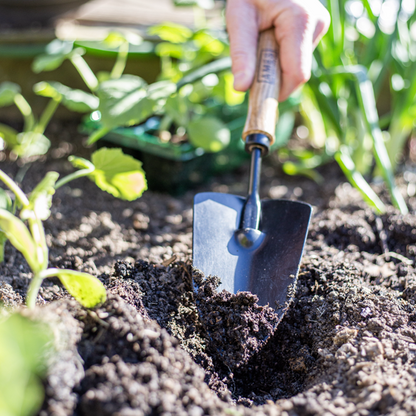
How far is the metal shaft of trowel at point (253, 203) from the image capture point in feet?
2.83

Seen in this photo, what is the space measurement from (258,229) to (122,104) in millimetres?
463

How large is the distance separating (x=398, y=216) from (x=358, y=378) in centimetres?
56

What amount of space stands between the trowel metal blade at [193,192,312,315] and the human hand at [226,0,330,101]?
0.29 meters

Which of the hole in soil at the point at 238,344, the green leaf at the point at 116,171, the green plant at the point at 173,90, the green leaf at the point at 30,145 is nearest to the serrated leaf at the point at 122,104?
the green plant at the point at 173,90

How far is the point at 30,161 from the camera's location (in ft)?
4.71

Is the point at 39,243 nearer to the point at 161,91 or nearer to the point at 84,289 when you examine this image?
the point at 84,289

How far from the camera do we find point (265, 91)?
878mm

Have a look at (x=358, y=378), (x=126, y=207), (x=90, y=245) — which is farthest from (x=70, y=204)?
(x=358, y=378)

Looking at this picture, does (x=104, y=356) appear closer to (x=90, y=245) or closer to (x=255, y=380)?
(x=255, y=380)

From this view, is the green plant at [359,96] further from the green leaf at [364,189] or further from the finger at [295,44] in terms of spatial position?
the finger at [295,44]

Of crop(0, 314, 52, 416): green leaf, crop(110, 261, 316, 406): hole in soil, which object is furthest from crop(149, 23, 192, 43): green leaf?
crop(0, 314, 52, 416): green leaf

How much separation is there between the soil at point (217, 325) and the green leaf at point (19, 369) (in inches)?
1.4

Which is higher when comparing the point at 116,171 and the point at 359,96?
the point at 359,96

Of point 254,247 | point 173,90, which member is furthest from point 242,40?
point 254,247
